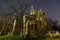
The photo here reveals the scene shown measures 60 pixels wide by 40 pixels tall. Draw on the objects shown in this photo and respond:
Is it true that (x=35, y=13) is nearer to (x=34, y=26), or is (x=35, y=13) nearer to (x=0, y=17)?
(x=34, y=26)

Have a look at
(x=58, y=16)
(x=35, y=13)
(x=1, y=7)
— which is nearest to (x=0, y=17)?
(x=1, y=7)

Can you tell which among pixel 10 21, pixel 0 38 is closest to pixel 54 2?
pixel 10 21

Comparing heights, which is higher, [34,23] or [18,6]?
[18,6]

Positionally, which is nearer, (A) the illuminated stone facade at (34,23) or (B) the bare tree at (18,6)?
(A) the illuminated stone facade at (34,23)

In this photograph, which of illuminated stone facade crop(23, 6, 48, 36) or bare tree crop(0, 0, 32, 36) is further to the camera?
bare tree crop(0, 0, 32, 36)

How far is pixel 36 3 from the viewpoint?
518cm

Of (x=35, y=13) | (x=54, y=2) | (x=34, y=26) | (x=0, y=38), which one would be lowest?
(x=0, y=38)

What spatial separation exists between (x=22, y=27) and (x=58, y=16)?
1076 millimetres

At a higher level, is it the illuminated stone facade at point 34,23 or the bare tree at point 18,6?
the bare tree at point 18,6

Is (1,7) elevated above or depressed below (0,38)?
above

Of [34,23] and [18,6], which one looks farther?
[18,6]

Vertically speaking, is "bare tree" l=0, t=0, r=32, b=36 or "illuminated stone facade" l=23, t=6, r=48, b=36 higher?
"bare tree" l=0, t=0, r=32, b=36

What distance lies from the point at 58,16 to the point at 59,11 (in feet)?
0.48

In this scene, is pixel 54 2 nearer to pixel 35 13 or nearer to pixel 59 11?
pixel 59 11
